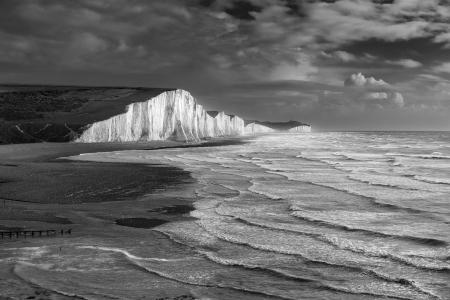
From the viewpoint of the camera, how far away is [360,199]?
19938mm

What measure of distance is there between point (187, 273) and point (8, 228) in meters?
6.90

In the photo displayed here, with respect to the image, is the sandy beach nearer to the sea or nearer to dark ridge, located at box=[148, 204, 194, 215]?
dark ridge, located at box=[148, 204, 194, 215]

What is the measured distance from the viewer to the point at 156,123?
9706 cm

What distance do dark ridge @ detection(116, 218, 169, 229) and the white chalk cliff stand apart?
59.4m

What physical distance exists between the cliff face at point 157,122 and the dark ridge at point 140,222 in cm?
5948

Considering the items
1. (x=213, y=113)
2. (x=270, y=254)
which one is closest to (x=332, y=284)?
(x=270, y=254)

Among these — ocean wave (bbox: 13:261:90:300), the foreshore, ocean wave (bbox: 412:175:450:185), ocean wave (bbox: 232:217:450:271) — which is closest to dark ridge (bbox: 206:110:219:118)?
the foreshore

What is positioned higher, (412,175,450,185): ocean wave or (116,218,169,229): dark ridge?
(412,175,450,185): ocean wave

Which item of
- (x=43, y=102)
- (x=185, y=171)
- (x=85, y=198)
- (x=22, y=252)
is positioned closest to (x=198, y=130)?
(x=43, y=102)

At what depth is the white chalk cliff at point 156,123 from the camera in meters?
77.4

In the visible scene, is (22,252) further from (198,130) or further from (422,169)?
(198,130)

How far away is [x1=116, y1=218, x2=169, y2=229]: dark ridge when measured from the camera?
1462 centimetres

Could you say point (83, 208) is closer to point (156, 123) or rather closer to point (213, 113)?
point (156, 123)

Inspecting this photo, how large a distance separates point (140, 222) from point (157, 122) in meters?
83.8
